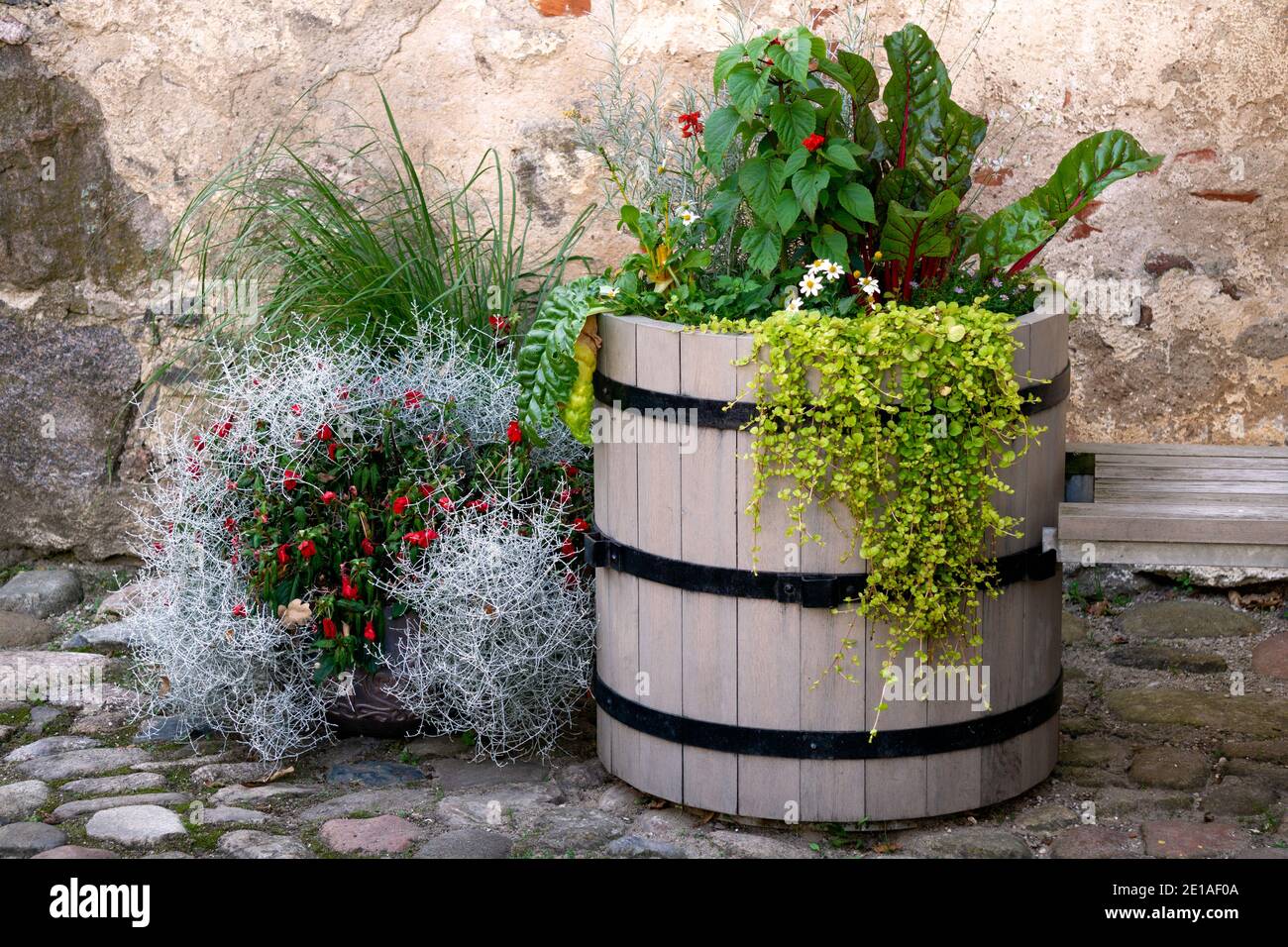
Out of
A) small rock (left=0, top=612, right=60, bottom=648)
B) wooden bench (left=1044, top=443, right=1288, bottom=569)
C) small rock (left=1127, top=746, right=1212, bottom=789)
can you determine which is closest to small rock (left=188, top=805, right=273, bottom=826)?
small rock (left=0, top=612, right=60, bottom=648)

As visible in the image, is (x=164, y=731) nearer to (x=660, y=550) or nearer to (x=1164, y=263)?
(x=660, y=550)

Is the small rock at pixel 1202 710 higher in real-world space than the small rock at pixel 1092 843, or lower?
higher

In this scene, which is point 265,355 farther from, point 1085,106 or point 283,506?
point 1085,106

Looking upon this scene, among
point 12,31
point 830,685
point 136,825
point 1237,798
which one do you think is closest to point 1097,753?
point 1237,798

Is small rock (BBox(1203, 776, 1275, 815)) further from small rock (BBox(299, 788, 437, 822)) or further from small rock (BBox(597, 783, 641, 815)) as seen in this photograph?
small rock (BBox(299, 788, 437, 822))

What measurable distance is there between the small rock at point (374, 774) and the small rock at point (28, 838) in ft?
2.05

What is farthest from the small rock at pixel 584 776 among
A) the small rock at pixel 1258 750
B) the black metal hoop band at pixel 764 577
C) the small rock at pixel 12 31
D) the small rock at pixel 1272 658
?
the small rock at pixel 12 31

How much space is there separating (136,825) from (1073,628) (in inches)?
106

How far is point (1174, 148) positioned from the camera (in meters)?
4.42

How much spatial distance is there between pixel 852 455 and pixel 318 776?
5.09ft

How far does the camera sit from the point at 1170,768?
3.52m

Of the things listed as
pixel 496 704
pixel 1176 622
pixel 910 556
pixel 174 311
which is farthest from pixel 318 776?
pixel 1176 622

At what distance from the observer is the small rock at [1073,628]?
439 cm

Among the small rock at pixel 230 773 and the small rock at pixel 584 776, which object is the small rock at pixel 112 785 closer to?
the small rock at pixel 230 773
